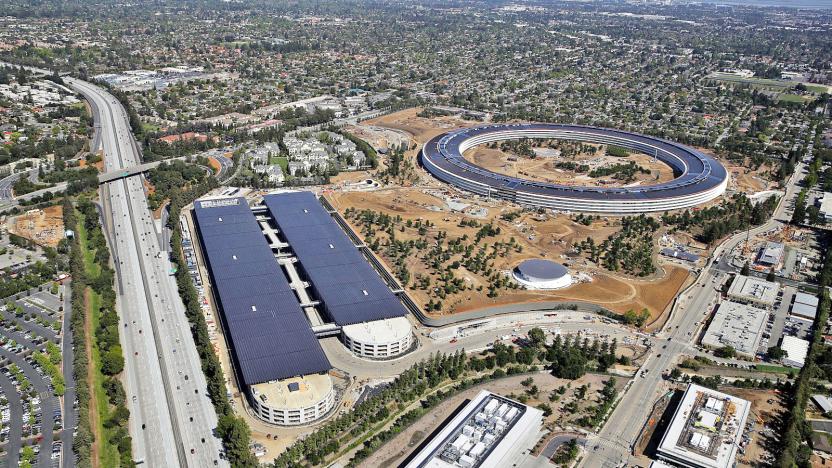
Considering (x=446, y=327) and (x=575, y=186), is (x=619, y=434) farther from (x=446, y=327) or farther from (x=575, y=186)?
(x=575, y=186)

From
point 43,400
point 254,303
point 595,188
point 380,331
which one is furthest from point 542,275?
point 43,400

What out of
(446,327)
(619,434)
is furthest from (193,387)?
(619,434)

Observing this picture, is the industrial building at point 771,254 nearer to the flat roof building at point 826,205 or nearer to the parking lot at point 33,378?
the flat roof building at point 826,205

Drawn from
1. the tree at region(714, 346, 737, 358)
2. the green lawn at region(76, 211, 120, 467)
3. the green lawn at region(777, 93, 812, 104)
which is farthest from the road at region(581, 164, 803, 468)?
the green lawn at region(777, 93, 812, 104)

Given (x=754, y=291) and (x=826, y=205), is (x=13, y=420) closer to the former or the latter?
(x=754, y=291)

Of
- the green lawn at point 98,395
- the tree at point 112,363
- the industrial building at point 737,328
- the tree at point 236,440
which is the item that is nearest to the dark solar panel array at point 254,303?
the tree at point 236,440
